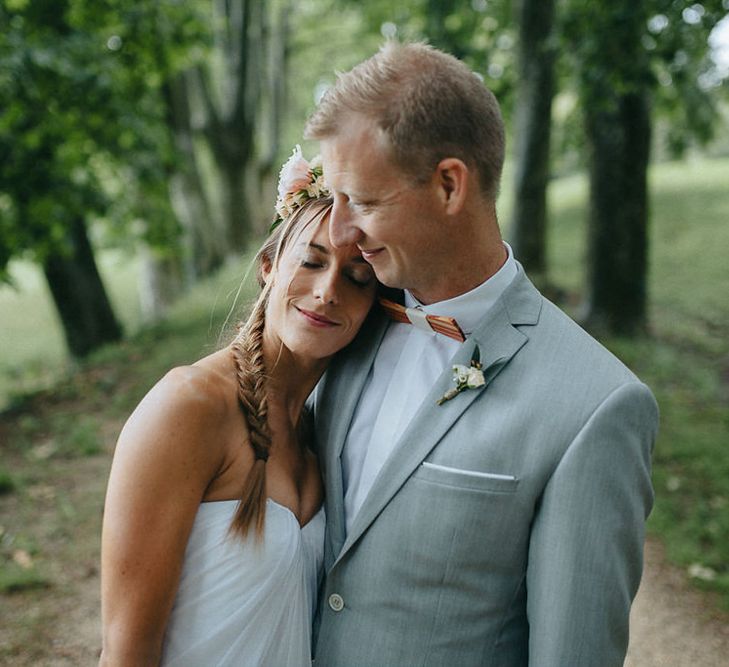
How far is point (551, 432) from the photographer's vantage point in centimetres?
186

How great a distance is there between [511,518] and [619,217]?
6971 mm

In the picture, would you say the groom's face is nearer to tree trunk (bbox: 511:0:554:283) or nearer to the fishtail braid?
the fishtail braid

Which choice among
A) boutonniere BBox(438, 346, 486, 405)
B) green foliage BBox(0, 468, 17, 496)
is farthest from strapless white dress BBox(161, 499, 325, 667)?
green foliage BBox(0, 468, 17, 496)

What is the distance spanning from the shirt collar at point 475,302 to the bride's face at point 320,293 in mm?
233

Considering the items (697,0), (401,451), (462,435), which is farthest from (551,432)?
(697,0)

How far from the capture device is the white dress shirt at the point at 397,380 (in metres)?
2.14

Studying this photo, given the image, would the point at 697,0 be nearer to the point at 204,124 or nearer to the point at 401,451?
the point at 401,451

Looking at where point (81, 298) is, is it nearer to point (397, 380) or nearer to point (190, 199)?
point (190, 199)

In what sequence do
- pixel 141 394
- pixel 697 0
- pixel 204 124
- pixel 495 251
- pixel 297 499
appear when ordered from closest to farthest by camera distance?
1. pixel 495 251
2. pixel 297 499
3. pixel 697 0
4. pixel 141 394
5. pixel 204 124

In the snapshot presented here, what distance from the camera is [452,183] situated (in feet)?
6.50

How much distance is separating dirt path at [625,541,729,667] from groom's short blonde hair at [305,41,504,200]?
10.8 feet

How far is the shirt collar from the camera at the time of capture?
212 centimetres

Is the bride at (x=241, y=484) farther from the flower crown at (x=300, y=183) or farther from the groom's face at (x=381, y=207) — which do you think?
the groom's face at (x=381, y=207)

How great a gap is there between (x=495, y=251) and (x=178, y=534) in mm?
1119
